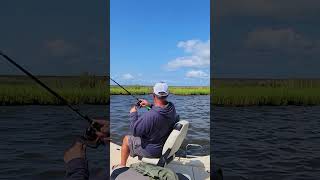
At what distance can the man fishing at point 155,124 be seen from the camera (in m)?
4.34

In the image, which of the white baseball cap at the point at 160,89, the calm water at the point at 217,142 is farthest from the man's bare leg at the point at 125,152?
the calm water at the point at 217,142

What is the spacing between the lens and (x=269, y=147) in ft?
55.0

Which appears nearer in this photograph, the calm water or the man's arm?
the man's arm

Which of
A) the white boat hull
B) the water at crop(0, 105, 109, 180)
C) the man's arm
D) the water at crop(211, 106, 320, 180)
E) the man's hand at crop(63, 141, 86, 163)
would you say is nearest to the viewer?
the man's hand at crop(63, 141, 86, 163)

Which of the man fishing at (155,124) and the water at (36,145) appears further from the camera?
the water at (36,145)

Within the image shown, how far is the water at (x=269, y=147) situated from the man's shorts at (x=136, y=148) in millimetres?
1770

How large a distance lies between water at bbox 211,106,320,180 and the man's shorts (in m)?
1.77

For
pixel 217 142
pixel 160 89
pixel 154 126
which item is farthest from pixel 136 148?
pixel 217 142

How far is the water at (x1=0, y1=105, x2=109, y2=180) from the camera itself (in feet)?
35.6

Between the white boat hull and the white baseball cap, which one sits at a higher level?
the white baseball cap

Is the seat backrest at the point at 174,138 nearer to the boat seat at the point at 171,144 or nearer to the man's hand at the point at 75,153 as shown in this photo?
the boat seat at the point at 171,144

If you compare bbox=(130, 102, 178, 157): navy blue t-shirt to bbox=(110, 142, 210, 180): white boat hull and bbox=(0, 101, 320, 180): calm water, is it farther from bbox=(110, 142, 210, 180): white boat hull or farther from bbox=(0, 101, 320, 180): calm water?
bbox=(0, 101, 320, 180): calm water

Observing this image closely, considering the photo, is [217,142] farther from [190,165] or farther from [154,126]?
[154,126]

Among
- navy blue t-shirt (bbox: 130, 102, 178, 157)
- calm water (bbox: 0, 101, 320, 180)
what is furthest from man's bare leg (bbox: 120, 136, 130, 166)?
calm water (bbox: 0, 101, 320, 180)
